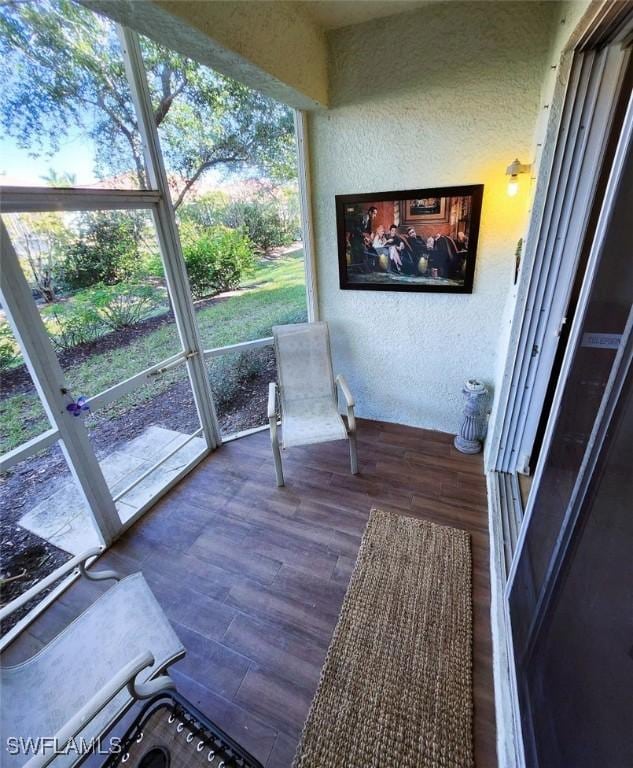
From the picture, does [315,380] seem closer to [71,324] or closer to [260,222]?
[260,222]

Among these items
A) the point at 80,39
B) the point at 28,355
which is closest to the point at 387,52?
the point at 80,39

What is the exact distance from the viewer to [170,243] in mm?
2121

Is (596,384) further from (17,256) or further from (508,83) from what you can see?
(17,256)

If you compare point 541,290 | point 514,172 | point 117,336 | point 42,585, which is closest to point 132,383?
point 117,336

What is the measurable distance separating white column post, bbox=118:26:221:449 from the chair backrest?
595 millimetres

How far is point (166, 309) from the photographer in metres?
2.22

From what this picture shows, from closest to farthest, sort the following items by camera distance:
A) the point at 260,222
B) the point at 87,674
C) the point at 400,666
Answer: the point at 87,674 → the point at 400,666 → the point at 260,222

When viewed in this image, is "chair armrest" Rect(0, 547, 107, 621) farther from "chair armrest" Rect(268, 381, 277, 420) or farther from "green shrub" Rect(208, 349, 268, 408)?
"green shrub" Rect(208, 349, 268, 408)

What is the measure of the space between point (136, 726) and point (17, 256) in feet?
6.06

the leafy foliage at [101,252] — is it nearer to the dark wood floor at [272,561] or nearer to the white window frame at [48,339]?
the white window frame at [48,339]

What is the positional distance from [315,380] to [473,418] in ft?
4.02

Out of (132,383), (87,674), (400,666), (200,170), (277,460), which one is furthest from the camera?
(277,460)

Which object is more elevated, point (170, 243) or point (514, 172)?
point (514, 172)

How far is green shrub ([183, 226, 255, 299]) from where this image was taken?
2.32m
